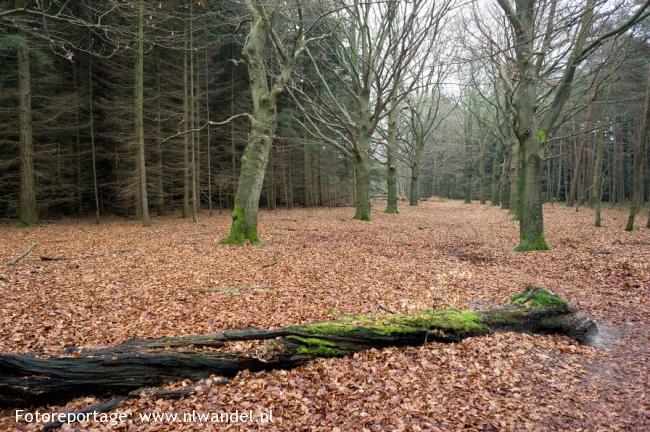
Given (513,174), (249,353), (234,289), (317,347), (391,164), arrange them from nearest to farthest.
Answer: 1. (249,353)
2. (317,347)
3. (234,289)
4. (391,164)
5. (513,174)

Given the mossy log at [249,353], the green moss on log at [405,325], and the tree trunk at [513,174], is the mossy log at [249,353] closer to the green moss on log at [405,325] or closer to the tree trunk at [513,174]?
the green moss on log at [405,325]

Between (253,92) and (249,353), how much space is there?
30.1 feet

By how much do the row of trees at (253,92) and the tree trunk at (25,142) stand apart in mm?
57

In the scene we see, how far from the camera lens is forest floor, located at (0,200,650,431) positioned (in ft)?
11.8

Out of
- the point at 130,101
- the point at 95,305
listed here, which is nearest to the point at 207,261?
the point at 95,305

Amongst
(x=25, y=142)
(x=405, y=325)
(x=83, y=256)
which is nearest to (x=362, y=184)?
(x=83, y=256)

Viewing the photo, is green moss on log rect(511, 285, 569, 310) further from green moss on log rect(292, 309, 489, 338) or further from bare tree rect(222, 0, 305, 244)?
bare tree rect(222, 0, 305, 244)

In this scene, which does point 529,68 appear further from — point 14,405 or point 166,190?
point 166,190

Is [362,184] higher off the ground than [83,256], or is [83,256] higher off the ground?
[362,184]

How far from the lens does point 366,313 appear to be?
5574 mm

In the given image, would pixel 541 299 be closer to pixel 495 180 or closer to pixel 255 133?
pixel 255 133

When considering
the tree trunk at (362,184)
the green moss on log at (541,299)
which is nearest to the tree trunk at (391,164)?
the tree trunk at (362,184)

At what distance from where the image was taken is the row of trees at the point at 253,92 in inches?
412

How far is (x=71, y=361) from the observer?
3828mm
